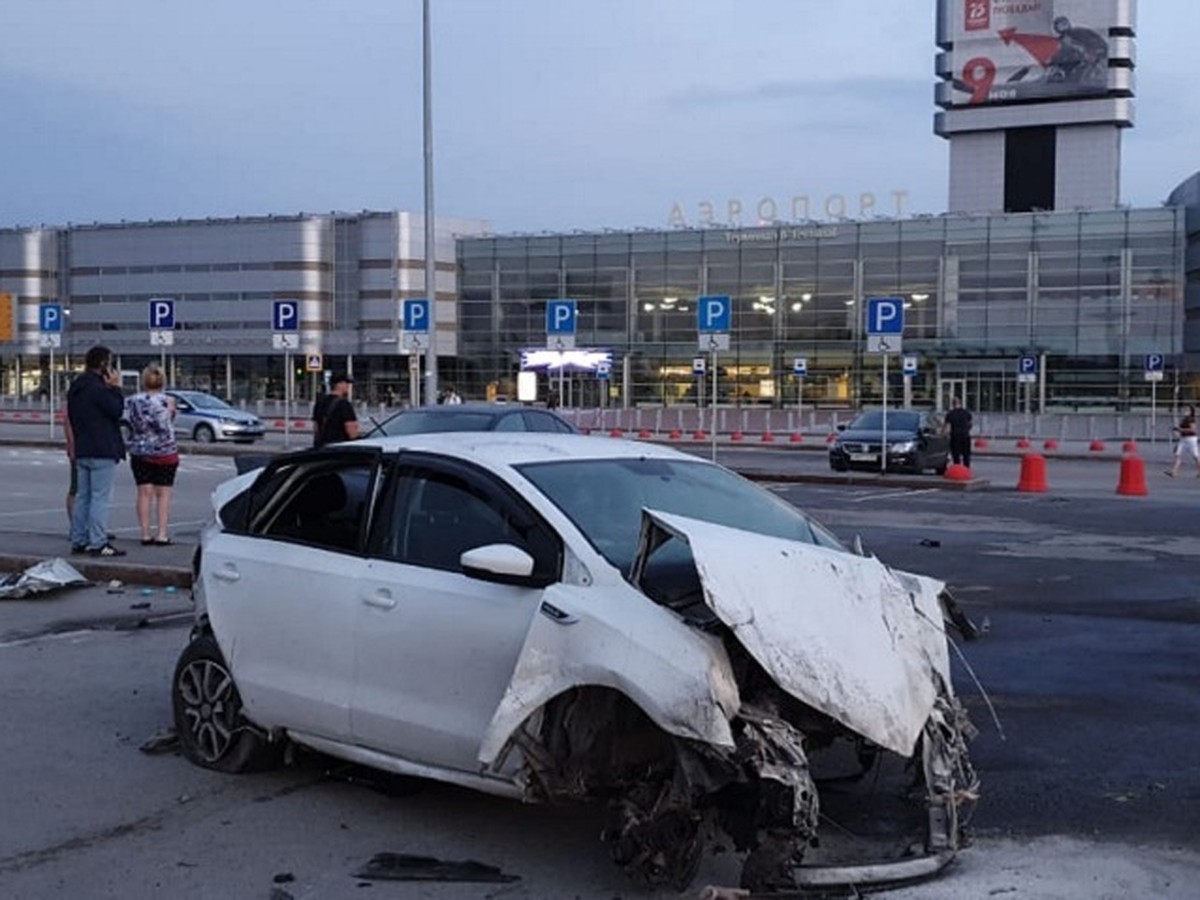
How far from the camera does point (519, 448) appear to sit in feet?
21.1

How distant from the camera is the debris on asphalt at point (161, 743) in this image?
712cm

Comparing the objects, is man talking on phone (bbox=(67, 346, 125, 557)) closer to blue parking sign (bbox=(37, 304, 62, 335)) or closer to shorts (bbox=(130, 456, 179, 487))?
shorts (bbox=(130, 456, 179, 487))

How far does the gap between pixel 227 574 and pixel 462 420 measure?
11108mm

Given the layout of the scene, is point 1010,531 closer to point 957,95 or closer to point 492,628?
point 492,628

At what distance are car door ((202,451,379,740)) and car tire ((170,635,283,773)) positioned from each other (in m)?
0.19

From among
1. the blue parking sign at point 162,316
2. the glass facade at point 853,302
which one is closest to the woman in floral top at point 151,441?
the blue parking sign at point 162,316

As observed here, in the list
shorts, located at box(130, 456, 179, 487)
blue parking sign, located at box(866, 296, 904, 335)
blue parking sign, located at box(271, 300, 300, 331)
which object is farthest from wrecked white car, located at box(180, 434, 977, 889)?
blue parking sign, located at box(271, 300, 300, 331)

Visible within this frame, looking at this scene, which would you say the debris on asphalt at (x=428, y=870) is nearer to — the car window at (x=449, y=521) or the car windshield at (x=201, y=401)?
the car window at (x=449, y=521)

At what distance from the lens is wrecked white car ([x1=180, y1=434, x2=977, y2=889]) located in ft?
16.5

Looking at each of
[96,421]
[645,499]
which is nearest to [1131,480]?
[96,421]

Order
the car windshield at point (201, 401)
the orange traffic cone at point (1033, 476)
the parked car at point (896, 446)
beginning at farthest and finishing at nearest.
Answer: the car windshield at point (201, 401), the parked car at point (896, 446), the orange traffic cone at point (1033, 476)

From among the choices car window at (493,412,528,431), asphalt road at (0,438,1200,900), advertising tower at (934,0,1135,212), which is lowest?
asphalt road at (0,438,1200,900)

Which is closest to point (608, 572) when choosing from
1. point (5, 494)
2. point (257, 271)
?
point (5, 494)

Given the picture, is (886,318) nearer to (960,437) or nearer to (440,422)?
(960,437)
